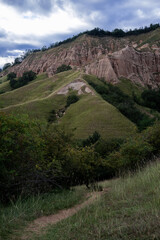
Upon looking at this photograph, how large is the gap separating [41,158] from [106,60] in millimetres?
66738

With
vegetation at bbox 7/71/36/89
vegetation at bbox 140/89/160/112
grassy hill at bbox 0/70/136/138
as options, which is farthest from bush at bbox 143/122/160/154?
vegetation at bbox 7/71/36/89

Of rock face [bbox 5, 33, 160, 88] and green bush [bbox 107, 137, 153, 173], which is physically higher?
rock face [bbox 5, 33, 160, 88]

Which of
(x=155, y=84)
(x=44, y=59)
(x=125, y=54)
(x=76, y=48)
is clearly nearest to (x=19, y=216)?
(x=125, y=54)

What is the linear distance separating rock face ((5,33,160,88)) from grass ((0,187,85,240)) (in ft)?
206

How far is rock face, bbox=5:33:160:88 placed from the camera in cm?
7238

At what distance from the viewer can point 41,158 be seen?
9.28 metres

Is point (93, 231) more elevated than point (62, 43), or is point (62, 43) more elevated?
point (62, 43)

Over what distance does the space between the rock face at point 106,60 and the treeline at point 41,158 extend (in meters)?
54.9

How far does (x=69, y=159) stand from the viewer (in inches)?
443

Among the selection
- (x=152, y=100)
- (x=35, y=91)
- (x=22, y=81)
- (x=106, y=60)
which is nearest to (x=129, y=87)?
(x=152, y=100)

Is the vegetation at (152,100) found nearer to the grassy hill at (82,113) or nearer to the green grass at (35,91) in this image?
the grassy hill at (82,113)

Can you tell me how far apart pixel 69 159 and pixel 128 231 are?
26.1 feet

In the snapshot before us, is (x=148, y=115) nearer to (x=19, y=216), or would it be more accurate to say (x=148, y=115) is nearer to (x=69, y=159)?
(x=69, y=159)

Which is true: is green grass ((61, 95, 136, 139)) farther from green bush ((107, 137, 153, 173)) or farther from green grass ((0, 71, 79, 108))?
green bush ((107, 137, 153, 173))
